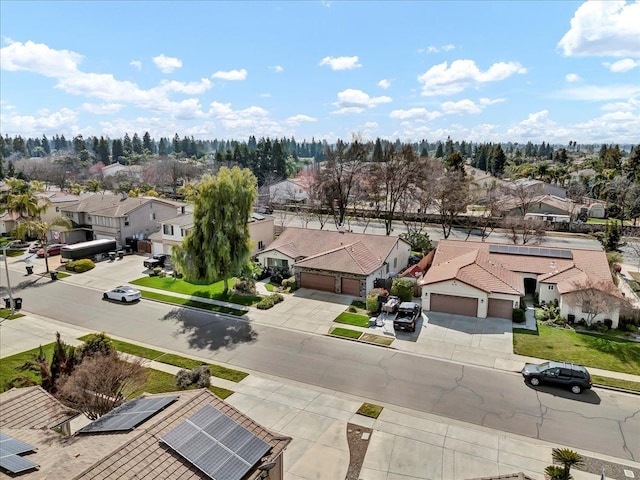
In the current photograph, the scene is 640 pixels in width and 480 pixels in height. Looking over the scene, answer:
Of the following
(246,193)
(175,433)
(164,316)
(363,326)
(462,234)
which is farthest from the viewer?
(462,234)

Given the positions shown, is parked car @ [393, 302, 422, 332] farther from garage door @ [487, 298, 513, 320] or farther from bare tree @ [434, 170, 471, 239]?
bare tree @ [434, 170, 471, 239]

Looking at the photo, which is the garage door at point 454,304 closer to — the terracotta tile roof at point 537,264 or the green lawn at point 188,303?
the terracotta tile roof at point 537,264

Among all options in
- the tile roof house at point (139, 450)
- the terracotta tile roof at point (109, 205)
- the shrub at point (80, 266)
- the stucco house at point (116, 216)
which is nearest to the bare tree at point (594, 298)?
the tile roof house at point (139, 450)

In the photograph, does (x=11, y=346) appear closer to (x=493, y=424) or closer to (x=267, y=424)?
(x=267, y=424)

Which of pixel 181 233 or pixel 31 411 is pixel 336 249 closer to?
pixel 181 233

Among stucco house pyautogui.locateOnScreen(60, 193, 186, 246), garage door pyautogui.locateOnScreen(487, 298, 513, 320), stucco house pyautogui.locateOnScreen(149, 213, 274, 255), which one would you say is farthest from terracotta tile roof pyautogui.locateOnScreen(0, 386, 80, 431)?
stucco house pyautogui.locateOnScreen(60, 193, 186, 246)

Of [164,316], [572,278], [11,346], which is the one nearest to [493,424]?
[572,278]

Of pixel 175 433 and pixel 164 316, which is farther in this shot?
pixel 164 316
